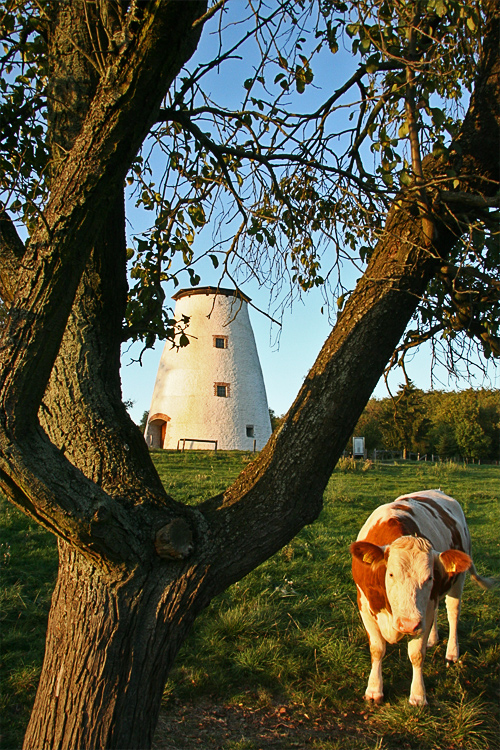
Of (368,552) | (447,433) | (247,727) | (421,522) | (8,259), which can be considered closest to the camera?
(8,259)

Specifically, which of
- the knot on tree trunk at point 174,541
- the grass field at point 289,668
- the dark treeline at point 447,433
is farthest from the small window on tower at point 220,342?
the knot on tree trunk at point 174,541

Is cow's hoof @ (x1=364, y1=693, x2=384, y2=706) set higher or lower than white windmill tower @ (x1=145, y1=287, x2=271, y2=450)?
lower

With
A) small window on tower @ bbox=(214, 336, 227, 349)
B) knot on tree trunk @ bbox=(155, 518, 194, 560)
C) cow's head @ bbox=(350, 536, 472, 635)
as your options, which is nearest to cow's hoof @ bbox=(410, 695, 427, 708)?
cow's head @ bbox=(350, 536, 472, 635)

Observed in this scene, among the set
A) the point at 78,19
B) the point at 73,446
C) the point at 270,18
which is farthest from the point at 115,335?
the point at 270,18

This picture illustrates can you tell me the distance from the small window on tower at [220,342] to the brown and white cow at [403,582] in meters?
21.6

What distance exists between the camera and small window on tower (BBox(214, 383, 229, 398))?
2516 cm

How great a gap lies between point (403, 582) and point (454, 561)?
51 cm

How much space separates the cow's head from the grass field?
0.66 m

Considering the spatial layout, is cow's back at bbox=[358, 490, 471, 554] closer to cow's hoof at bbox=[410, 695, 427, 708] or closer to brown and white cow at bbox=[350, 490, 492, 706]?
brown and white cow at bbox=[350, 490, 492, 706]

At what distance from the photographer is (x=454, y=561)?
3787 mm

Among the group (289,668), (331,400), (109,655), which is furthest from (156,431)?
(109,655)

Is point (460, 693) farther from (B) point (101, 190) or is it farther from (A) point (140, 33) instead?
(A) point (140, 33)

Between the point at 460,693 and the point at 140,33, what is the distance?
4537 mm

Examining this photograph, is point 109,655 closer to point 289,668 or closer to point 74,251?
point 74,251
